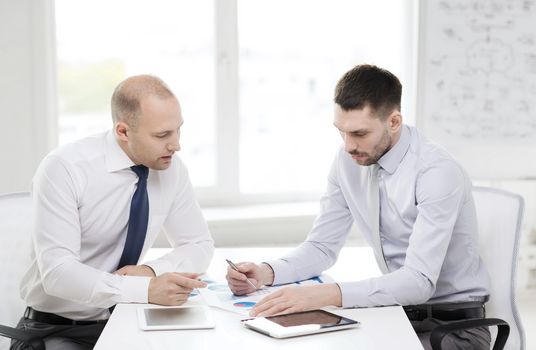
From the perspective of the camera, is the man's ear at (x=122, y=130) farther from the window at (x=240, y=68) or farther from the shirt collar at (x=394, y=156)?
the window at (x=240, y=68)

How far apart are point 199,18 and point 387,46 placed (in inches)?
45.6

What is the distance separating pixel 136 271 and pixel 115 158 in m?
0.37

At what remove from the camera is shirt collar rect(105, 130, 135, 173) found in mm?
2457

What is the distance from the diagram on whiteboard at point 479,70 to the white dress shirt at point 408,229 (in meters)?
2.12

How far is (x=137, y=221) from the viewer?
8.06 ft

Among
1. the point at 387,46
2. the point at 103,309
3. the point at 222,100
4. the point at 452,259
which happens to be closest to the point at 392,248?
the point at 452,259

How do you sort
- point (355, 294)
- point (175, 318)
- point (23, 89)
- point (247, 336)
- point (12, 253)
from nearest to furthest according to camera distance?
1. point (247, 336)
2. point (175, 318)
3. point (355, 294)
4. point (12, 253)
5. point (23, 89)

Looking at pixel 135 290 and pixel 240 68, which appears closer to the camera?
pixel 135 290

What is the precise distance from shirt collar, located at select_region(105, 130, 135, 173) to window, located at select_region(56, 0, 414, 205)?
193cm

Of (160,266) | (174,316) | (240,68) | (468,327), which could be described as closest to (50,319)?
(160,266)

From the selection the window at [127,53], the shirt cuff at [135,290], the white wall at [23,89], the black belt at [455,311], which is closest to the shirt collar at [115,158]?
the shirt cuff at [135,290]

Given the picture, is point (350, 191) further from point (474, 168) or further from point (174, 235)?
point (474, 168)

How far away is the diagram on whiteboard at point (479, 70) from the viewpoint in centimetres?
455

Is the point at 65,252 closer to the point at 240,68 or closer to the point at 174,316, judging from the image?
the point at 174,316
